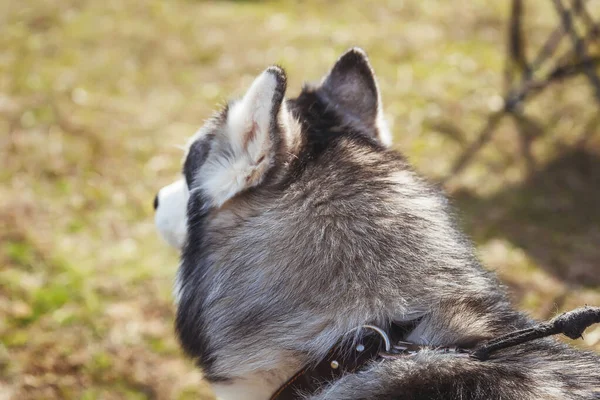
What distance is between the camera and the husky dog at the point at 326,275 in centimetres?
163

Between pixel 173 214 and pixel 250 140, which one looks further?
pixel 173 214

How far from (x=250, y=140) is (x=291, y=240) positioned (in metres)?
0.36

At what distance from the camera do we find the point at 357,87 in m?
2.49

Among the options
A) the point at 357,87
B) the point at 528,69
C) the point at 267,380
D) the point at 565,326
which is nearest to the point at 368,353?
the point at 267,380

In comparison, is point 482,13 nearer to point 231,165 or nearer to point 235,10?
point 235,10

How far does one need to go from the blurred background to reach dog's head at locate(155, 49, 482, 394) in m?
1.50

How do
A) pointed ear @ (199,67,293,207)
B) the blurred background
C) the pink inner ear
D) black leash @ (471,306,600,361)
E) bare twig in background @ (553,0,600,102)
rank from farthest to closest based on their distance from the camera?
bare twig in background @ (553,0,600,102) < the blurred background < the pink inner ear < pointed ear @ (199,67,293,207) < black leash @ (471,306,600,361)

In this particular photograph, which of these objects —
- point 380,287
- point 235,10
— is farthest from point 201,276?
point 235,10

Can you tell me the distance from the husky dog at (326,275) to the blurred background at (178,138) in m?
1.50

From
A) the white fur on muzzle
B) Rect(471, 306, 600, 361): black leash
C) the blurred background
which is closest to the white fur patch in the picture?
A: the white fur on muzzle

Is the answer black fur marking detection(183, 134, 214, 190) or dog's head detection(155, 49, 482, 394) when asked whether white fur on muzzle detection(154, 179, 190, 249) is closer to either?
black fur marking detection(183, 134, 214, 190)

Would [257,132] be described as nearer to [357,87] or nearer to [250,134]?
[250,134]

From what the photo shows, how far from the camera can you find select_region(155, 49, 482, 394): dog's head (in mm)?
1705

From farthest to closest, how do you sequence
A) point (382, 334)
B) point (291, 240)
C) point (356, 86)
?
point (356, 86) < point (291, 240) < point (382, 334)
